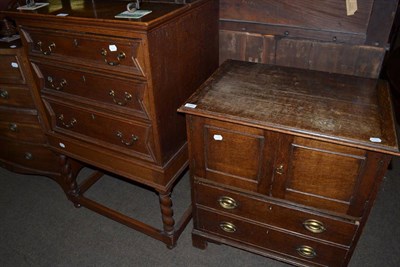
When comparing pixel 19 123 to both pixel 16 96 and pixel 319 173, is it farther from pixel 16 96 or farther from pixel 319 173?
pixel 319 173

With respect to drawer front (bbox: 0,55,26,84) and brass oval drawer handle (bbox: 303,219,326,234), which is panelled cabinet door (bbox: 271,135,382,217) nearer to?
brass oval drawer handle (bbox: 303,219,326,234)

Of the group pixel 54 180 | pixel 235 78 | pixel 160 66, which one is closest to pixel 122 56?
pixel 160 66

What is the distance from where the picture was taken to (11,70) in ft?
6.85

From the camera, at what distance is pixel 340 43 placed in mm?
1912

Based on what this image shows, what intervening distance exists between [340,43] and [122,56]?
1236mm

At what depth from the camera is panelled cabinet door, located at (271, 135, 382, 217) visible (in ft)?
4.54

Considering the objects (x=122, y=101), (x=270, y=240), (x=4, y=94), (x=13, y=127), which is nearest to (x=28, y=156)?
(x=13, y=127)

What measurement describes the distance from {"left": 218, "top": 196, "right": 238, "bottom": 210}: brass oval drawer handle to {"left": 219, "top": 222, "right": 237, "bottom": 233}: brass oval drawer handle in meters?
0.13

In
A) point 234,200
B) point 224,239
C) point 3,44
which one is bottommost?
point 224,239

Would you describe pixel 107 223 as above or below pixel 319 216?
below

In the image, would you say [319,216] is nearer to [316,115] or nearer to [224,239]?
[316,115]

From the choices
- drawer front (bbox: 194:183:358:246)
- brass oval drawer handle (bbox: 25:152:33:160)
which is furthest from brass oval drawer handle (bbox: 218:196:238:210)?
brass oval drawer handle (bbox: 25:152:33:160)

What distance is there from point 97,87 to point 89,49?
209 millimetres

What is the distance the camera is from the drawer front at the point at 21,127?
2289 mm
